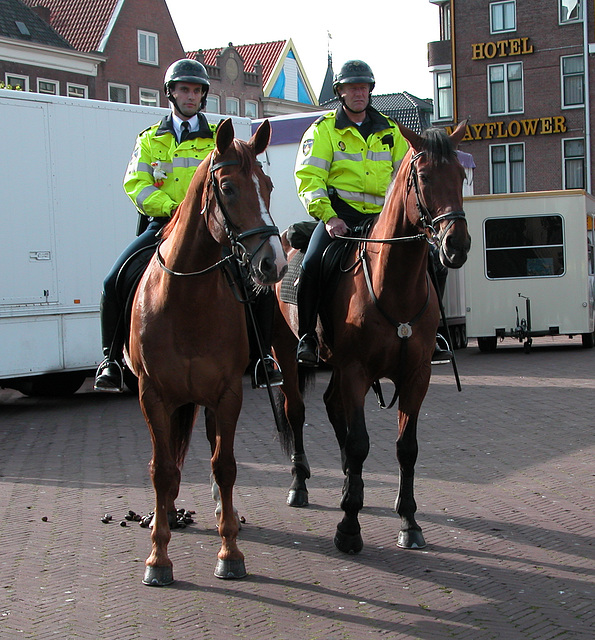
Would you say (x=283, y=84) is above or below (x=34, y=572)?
above

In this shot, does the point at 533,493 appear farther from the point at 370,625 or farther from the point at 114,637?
the point at 114,637

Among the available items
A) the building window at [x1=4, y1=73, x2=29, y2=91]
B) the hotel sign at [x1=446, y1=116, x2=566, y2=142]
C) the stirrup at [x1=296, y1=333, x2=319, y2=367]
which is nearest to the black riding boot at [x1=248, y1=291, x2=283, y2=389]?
the stirrup at [x1=296, y1=333, x2=319, y2=367]

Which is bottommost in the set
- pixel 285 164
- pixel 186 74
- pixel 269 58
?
pixel 186 74

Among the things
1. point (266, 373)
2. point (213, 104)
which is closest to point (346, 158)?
point (266, 373)

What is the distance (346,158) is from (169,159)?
1237 millimetres

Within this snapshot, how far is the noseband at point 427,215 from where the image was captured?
5312 mm

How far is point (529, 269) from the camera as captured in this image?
2153 cm

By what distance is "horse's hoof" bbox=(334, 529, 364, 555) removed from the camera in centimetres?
580

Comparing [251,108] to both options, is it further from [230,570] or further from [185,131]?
[230,570]

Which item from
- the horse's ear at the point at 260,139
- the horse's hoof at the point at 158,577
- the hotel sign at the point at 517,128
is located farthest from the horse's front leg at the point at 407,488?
the hotel sign at the point at 517,128

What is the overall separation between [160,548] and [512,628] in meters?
2.01

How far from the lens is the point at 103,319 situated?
6.46m

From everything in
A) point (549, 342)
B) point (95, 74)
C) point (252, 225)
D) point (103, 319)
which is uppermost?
point (95, 74)

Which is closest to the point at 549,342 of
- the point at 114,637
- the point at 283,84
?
the point at 114,637
